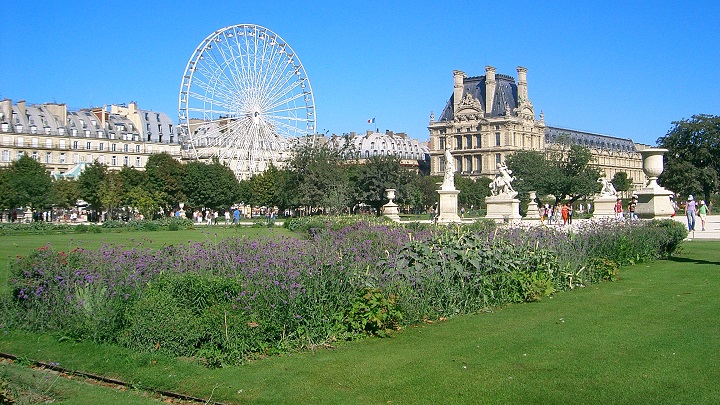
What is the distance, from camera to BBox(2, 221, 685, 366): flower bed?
900 cm

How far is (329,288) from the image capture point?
995 centimetres

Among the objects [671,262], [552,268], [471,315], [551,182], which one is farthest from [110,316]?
[551,182]

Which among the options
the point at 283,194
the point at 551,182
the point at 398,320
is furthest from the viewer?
the point at 551,182

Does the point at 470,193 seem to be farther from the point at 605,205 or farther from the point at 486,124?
the point at 605,205

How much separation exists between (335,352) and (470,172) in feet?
432

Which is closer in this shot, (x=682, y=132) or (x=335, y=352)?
(x=335, y=352)

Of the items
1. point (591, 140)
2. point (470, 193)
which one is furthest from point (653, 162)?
point (591, 140)

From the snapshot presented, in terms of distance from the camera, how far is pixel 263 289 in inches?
369

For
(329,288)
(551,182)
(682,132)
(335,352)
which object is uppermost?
A: (682,132)

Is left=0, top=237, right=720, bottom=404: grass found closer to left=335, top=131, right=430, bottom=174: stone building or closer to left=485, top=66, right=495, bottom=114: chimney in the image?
left=485, top=66, right=495, bottom=114: chimney

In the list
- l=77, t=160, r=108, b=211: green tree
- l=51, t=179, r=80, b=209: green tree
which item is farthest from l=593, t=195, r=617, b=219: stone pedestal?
l=51, t=179, r=80, b=209: green tree

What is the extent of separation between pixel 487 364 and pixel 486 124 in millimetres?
130397

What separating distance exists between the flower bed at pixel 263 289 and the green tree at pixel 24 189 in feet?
204

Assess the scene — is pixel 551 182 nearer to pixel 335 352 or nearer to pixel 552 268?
pixel 552 268
